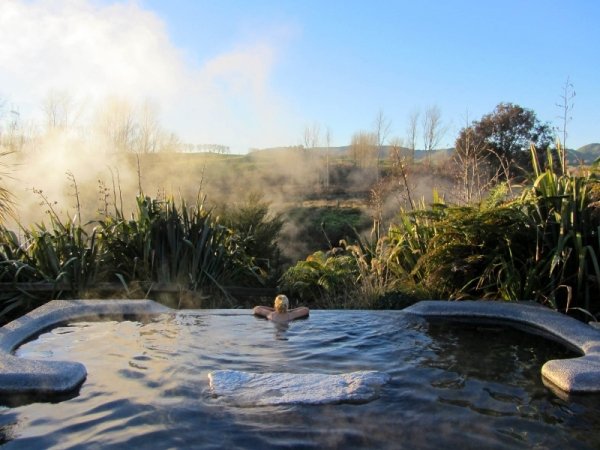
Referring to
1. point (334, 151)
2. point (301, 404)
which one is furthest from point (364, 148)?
point (301, 404)

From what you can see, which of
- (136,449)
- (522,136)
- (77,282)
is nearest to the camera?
(136,449)

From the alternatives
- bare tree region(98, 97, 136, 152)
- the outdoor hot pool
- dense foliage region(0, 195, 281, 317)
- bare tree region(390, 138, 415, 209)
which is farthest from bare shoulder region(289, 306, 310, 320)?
bare tree region(98, 97, 136, 152)

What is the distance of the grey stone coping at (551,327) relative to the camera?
8.47 ft

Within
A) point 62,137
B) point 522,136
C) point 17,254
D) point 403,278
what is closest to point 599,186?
point 403,278

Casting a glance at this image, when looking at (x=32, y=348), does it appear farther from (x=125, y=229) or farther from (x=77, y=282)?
(x=125, y=229)

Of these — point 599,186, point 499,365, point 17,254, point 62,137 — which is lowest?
point 499,365

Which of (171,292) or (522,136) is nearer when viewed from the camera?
(171,292)

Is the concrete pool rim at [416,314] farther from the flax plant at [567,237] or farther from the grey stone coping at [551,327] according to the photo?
the flax plant at [567,237]

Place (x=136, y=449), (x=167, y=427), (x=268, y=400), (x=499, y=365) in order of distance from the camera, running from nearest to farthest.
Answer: (x=136, y=449), (x=167, y=427), (x=268, y=400), (x=499, y=365)

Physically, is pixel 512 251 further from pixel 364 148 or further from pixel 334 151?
pixel 334 151

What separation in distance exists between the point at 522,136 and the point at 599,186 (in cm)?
1491

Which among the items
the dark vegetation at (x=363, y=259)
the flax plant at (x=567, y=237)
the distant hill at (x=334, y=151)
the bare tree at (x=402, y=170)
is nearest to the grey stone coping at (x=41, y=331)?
the dark vegetation at (x=363, y=259)

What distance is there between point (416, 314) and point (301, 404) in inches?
82.8

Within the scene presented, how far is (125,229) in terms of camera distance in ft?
17.6
